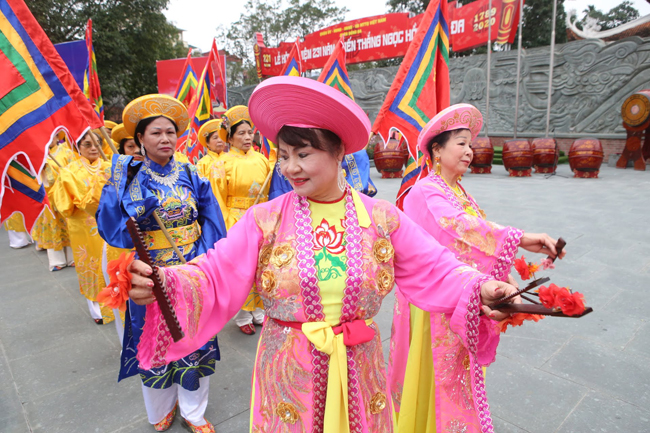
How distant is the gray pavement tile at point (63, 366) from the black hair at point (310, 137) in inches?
108

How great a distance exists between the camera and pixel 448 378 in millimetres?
1982

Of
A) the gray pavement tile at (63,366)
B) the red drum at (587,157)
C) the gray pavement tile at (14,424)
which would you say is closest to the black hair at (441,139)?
the gray pavement tile at (63,366)

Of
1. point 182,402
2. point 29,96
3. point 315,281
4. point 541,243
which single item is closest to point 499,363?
point 541,243

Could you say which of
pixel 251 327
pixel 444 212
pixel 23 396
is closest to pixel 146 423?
pixel 23 396

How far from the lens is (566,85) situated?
16.0m

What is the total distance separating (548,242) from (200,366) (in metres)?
2.06

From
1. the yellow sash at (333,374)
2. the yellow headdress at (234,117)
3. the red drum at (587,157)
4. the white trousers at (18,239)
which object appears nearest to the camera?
the yellow sash at (333,374)

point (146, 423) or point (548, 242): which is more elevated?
point (548, 242)

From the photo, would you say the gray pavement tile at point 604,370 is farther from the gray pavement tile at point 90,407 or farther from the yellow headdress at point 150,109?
the yellow headdress at point 150,109

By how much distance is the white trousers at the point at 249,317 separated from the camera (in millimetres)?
3955

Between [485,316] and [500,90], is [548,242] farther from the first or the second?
[500,90]

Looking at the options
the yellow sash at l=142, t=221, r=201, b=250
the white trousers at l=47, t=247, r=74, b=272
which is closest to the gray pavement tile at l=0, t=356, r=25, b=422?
the yellow sash at l=142, t=221, r=201, b=250

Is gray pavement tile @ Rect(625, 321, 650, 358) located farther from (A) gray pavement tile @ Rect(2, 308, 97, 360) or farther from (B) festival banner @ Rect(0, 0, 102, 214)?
(A) gray pavement tile @ Rect(2, 308, 97, 360)

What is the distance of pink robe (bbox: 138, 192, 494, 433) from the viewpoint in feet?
4.55
